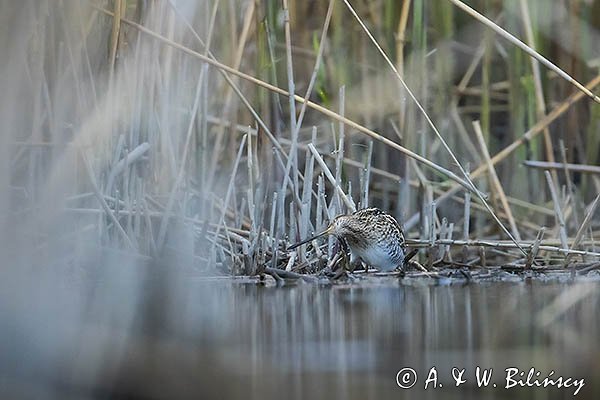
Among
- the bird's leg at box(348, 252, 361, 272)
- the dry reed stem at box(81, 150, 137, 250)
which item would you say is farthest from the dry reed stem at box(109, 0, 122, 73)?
the bird's leg at box(348, 252, 361, 272)

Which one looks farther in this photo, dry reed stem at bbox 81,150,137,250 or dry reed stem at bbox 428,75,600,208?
dry reed stem at bbox 428,75,600,208

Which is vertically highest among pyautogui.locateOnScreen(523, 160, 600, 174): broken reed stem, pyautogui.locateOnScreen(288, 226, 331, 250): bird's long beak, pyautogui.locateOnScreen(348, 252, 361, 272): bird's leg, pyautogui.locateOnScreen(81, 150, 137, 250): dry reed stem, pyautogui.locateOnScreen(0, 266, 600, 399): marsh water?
pyautogui.locateOnScreen(523, 160, 600, 174): broken reed stem

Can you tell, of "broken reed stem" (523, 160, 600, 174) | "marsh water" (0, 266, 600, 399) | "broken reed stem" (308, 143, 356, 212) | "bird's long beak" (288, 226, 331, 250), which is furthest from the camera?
"broken reed stem" (523, 160, 600, 174)

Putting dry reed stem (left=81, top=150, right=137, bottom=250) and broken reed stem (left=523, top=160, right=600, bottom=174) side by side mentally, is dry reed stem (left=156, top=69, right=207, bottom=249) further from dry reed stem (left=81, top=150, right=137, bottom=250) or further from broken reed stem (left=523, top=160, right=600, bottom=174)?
broken reed stem (left=523, top=160, right=600, bottom=174)

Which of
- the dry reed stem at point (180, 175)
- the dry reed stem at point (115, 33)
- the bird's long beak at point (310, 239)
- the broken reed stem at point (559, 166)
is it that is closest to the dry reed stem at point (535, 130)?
the broken reed stem at point (559, 166)

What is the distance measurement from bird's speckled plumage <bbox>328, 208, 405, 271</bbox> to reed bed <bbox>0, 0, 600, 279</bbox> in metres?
0.12

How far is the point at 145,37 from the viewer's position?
496cm

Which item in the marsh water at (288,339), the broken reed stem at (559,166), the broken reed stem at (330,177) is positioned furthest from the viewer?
the broken reed stem at (559,166)

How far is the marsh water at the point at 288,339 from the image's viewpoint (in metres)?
2.37

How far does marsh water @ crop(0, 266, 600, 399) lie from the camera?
93.3 inches

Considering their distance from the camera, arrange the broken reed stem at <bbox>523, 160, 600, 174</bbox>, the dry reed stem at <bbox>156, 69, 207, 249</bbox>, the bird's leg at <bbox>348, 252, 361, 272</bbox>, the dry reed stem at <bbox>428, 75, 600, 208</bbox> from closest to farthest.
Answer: the dry reed stem at <bbox>156, 69, 207, 249</bbox> < the bird's leg at <bbox>348, 252, 361, 272</bbox> < the broken reed stem at <bbox>523, 160, 600, 174</bbox> < the dry reed stem at <bbox>428, 75, 600, 208</bbox>

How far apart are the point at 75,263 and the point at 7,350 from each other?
2.15 meters

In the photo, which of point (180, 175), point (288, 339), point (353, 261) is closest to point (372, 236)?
point (353, 261)

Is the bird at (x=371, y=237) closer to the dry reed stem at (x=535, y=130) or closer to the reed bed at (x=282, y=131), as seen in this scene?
the reed bed at (x=282, y=131)
